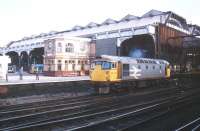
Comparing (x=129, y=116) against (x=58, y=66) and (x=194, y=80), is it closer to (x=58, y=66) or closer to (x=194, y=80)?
(x=194, y=80)

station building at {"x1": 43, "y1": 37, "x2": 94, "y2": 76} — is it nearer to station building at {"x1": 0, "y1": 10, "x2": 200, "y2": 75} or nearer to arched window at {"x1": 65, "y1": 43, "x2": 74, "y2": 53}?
arched window at {"x1": 65, "y1": 43, "x2": 74, "y2": 53}

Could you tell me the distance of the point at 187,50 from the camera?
49781 mm

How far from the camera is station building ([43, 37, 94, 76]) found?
4969 centimetres

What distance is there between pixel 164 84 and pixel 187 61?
16822 millimetres

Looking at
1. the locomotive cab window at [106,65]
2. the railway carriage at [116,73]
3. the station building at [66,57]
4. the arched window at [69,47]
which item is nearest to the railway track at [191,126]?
the railway carriage at [116,73]

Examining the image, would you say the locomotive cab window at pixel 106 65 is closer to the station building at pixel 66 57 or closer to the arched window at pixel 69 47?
the station building at pixel 66 57

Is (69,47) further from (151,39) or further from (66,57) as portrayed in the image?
(151,39)

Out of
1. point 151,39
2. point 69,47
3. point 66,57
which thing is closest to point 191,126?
point 151,39

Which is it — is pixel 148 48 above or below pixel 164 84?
above

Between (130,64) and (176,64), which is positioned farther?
(176,64)

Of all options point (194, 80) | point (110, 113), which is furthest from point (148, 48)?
point (110, 113)

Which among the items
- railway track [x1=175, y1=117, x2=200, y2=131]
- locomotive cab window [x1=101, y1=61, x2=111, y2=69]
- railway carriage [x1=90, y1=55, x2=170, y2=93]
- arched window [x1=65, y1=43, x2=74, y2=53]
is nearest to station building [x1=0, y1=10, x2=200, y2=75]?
arched window [x1=65, y1=43, x2=74, y2=53]

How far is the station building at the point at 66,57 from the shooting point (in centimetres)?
4969

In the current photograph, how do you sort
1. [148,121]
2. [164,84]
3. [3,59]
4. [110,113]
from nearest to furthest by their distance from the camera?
[148,121] < [110,113] < [164,84] < [3,59]
